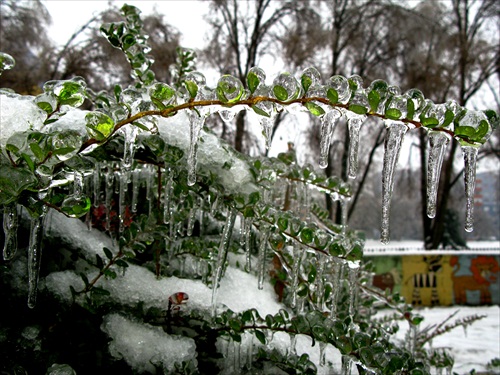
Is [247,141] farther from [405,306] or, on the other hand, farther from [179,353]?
[179,353]

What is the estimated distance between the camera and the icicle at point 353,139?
727 millimetres

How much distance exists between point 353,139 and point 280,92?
0.75 feet

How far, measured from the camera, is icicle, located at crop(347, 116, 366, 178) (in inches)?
28.6

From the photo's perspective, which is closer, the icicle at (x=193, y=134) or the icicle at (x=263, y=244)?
the icicle at (x=193, y=134)

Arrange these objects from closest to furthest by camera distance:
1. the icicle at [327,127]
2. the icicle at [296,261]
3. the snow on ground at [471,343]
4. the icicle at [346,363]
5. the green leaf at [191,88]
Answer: the green leaf at [191,88], the icicle at [327,127], the icicle at [346,363], the icicle at [296,261], the snow on ground at [471,343]

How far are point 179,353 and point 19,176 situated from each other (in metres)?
0.58

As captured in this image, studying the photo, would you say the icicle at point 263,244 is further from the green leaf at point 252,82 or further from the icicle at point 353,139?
the green leaf at point 252,82

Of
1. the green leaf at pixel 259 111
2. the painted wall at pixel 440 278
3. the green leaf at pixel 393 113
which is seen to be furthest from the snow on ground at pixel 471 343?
the green leaf at pixel 259 111

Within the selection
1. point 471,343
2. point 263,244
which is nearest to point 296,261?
point 263,244

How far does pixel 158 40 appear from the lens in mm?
10109

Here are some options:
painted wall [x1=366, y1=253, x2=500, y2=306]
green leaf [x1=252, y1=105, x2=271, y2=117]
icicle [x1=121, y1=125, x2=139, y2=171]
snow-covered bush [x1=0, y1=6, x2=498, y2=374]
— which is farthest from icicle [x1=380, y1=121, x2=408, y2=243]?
painted wall [x1=366, y1=253, x2=500, y2=306]

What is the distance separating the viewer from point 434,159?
2.56ft

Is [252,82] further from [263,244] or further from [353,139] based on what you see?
[263,244]

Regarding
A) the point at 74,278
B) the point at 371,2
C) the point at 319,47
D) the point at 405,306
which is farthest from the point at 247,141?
the point at 74,278
